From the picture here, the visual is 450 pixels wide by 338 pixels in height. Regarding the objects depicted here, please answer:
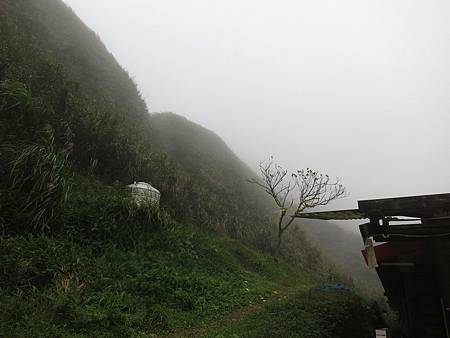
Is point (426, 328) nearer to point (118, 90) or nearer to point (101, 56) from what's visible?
point (118, 90)

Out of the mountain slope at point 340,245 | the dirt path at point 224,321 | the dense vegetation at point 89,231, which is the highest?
the dense vegetation at point 89,231

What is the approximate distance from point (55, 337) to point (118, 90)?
2198 centimetres

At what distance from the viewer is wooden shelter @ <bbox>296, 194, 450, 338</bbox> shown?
468cm

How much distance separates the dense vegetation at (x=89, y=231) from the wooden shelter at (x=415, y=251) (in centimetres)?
404

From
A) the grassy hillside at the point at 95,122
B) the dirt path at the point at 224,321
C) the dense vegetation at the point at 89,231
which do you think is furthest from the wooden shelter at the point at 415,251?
the grassy hillside at the point at 95,122

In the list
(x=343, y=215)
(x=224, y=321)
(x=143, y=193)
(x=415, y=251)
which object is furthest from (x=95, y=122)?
(x=415, y=251)

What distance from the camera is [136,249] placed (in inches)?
374

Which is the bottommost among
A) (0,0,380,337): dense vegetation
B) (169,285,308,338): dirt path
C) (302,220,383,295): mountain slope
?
(302,220,383,295): mountain slope

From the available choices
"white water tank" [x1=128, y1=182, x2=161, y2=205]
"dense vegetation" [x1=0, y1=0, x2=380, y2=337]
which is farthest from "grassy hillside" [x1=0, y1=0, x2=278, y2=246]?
"white water tank" [x1=128, y1=182, x2=161, y2=205]

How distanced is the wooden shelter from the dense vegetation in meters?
4.04

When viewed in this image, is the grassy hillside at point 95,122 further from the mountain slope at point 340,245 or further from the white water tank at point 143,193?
the mountain slope at point 340,245

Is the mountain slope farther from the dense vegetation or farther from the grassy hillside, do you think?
the dense vegetation

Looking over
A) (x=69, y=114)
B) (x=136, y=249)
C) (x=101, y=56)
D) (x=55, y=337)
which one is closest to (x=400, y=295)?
(x=136, y=249)

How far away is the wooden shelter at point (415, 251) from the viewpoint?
468cm
